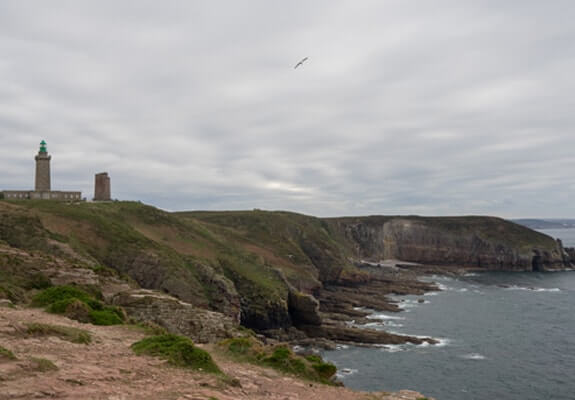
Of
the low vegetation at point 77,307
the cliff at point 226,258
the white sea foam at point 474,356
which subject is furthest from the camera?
the white sea foam at point 474,356

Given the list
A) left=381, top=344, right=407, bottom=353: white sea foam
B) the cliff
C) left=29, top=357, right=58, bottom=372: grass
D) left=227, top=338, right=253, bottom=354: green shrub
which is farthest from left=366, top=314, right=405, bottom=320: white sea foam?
left=29, top=357, right=58, bottom=372: grass

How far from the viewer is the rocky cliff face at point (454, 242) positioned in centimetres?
13788

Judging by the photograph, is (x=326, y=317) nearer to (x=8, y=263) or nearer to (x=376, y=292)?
(x=376, y=292)

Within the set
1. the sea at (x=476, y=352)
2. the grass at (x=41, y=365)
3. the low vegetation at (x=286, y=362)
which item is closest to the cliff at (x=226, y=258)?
the sea at (x=476, y=352)

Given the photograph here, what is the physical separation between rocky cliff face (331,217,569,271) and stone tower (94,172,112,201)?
3768 inches

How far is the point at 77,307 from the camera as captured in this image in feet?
72.0

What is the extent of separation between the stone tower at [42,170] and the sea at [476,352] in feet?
158

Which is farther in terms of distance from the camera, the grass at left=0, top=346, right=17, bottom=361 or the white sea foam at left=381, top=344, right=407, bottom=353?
the white sea foam at left=381, top=344, right=407, bottom=353

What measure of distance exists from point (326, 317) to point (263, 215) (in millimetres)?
59216

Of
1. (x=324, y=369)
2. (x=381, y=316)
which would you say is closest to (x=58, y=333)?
(x=324, y=369)

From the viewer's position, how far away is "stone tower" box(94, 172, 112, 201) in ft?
260

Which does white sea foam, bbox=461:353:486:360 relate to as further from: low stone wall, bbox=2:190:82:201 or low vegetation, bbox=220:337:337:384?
low stone wall, bbox=2:190:82:201

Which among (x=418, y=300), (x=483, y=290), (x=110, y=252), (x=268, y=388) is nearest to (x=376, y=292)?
(x=418, y=300)

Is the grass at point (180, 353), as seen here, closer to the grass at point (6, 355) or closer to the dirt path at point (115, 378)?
the dirt path at point (115, 378)
